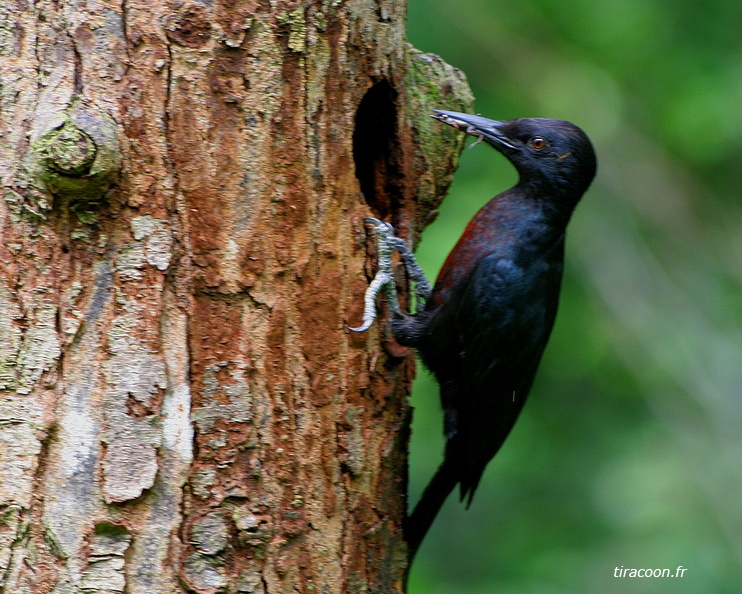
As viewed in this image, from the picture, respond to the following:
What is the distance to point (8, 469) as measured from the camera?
1888 mm

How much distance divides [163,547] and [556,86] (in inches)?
178

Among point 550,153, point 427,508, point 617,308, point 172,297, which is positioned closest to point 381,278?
point 172,297

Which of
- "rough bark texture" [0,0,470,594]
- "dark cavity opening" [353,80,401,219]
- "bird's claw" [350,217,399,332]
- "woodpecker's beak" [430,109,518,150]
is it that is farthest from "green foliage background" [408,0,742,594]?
"rough bark texture" [0,0,470,594]

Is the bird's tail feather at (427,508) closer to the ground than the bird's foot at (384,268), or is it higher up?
closer to the ground

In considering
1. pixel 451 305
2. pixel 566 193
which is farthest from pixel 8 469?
pixel 566 193

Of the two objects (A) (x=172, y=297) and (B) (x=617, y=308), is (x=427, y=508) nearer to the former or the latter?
(A) (x=172, y=297)

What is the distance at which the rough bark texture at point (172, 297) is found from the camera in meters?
1.88

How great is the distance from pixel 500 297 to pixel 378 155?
0.72 m

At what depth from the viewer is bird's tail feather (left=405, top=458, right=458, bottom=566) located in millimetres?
2654

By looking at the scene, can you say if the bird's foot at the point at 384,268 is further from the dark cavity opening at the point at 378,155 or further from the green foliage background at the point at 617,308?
the green foliage background at the point at 617,308

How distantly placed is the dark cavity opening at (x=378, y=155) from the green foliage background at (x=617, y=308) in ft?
5.97

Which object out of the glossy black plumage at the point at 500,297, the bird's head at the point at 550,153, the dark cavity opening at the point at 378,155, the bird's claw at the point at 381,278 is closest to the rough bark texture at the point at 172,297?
the bird's claw at the point at 381,278

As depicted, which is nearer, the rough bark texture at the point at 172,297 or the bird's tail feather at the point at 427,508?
the rough bark texture at the point at 172,297

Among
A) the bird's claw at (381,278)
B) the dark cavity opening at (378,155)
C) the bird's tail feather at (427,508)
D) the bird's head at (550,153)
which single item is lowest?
the bird's tail feather at (427,508)
